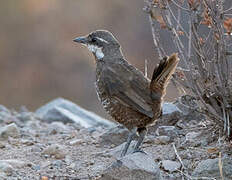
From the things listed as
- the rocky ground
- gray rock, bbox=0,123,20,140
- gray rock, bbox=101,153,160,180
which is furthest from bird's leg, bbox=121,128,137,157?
gray rock, bbox=0,123,20,140

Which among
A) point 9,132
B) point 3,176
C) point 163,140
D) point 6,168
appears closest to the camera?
point 3,176

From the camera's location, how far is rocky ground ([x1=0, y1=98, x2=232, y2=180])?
538 centimetres

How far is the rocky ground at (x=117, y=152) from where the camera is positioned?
17.6ft

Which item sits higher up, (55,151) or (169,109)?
(169,109)

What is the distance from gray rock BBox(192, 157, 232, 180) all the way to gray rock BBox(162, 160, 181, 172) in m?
0.21

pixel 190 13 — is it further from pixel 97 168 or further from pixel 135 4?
pixel 135 4

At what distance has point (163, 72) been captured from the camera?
5.51 m

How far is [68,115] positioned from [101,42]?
260 cm

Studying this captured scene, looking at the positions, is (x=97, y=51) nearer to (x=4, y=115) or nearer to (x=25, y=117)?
(x=25, y=117)

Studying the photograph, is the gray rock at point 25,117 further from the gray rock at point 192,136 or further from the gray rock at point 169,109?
the gray rock at point 192,136

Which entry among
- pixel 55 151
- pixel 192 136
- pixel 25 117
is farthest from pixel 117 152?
pixel 25 117

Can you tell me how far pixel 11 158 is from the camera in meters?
6.19

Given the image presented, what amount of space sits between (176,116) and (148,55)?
7449 millimetres

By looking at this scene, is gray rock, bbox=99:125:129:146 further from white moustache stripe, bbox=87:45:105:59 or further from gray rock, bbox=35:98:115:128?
gray rock, bbox=35:98:115:128
